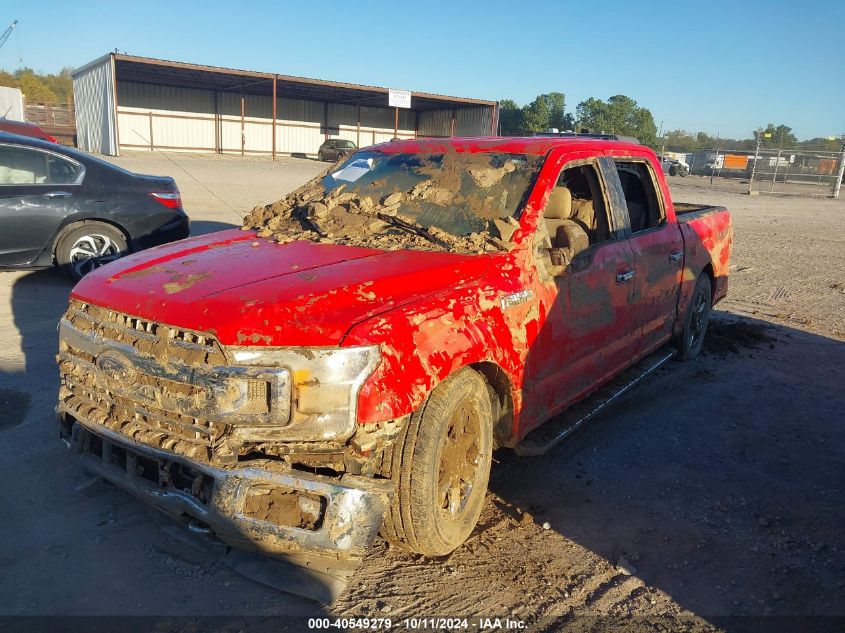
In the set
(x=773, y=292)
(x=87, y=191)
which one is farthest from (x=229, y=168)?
(x=773, y=292)

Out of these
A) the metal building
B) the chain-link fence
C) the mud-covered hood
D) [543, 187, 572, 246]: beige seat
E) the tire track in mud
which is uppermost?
the metal building

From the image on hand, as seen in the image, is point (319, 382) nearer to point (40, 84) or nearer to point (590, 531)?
point (590, 531)

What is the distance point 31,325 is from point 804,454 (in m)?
6.34

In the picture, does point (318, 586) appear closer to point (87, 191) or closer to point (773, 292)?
point (87, 191)

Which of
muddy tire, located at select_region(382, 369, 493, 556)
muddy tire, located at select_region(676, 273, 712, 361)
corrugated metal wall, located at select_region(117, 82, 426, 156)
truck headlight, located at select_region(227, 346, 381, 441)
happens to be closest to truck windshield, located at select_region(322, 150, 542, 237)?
muddy tire, located at select_region(382, 369, 493, 556)

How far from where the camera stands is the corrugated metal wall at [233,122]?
3784cm

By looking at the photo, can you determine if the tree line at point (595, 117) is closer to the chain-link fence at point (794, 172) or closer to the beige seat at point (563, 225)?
the chain-link fence at point (794, 172)

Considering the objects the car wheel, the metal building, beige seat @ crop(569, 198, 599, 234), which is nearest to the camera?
beige seat @ crop(569, 198, 599, 234)

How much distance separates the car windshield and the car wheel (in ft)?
11.9

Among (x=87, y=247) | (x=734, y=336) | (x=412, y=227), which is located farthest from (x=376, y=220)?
(x=87, y=247)

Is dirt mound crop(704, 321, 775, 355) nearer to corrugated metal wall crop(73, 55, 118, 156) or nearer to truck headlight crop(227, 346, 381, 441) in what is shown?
truck headlight crop(227, 346, 381, 441)

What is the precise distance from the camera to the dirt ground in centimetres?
272

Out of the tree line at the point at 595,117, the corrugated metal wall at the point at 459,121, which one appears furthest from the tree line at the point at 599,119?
the corrugated metal wall at the point at 459,121

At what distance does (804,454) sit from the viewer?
4254 mm
